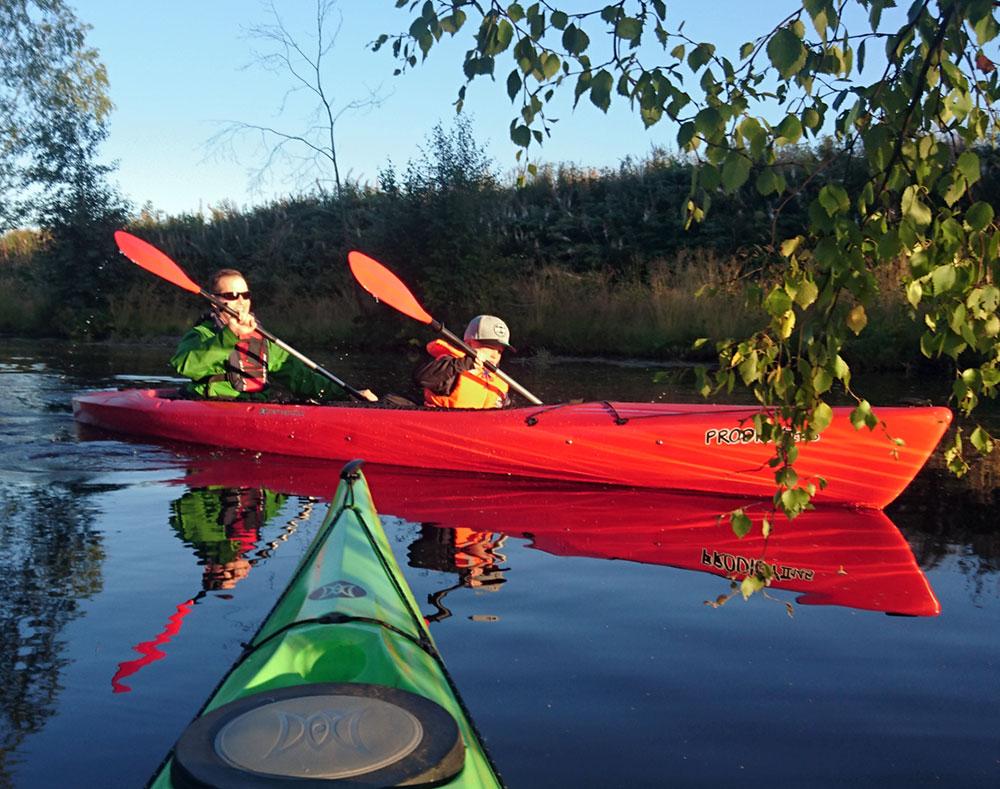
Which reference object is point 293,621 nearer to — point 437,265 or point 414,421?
point 414,421

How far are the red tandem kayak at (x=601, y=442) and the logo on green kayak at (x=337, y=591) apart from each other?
351 cm

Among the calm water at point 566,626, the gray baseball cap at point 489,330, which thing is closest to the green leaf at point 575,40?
the calm water at point 566,626

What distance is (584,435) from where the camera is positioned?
645 centimetres

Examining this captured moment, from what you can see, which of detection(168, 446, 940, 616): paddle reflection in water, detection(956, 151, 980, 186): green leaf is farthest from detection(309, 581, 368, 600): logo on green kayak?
detection(168, 446, 940, 616): paddle reflection in water

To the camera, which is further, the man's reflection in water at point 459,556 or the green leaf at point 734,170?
the man's reflection in water at point 459,556

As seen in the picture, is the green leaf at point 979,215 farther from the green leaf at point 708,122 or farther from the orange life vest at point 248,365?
the orange life vest at point 248,365

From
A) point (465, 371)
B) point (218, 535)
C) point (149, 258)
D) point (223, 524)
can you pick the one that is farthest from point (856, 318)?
point (149, 258)

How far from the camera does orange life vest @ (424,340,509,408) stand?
7074 millimetres

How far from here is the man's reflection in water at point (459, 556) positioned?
4317 mm

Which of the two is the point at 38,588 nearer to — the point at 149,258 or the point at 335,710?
the point at 335,710

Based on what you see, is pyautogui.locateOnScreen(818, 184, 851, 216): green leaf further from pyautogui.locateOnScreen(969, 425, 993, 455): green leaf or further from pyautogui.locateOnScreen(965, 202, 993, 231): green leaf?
pyautogui.locateOnScreen(969, 425, 993, 455): green leaf

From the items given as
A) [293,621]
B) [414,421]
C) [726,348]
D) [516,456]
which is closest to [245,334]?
[414,421]

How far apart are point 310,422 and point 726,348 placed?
5423 millimetres

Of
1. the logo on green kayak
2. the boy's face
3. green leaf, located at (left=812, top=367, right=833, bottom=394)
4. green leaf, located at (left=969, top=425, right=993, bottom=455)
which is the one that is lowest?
the logo on green kayak
